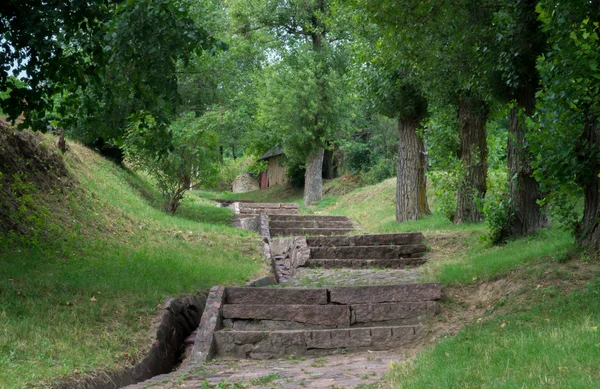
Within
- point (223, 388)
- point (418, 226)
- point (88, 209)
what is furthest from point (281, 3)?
point (223, 388)

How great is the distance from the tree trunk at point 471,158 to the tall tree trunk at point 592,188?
645cm

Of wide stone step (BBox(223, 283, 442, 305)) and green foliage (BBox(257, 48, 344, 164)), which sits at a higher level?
green foliage (BBox(257, 48, 344, 164))

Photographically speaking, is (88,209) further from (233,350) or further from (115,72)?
(233,350)

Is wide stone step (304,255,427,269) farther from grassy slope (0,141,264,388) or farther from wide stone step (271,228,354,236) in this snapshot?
wide stone step (271,228,354,236)

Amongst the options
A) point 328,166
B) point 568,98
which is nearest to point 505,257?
point 568,98

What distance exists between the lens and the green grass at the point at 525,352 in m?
4.39

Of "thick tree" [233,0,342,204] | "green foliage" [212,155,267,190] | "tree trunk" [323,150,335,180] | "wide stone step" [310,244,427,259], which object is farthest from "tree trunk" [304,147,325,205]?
"green foliage" [212,155,267,190]

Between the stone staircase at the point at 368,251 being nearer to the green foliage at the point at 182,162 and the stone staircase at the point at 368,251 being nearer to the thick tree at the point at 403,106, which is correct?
the thick tree at the point at 403,106

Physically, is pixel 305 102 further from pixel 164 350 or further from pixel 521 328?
pixel 521 328

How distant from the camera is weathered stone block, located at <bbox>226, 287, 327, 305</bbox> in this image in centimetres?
937

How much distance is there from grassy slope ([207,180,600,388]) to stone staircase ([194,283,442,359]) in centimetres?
93

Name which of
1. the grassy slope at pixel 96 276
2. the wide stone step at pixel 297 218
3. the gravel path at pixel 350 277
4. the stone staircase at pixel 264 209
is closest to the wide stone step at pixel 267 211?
the stone staircase at pixel 264 209

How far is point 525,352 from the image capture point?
16.7 feet

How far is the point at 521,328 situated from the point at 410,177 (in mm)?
11714
